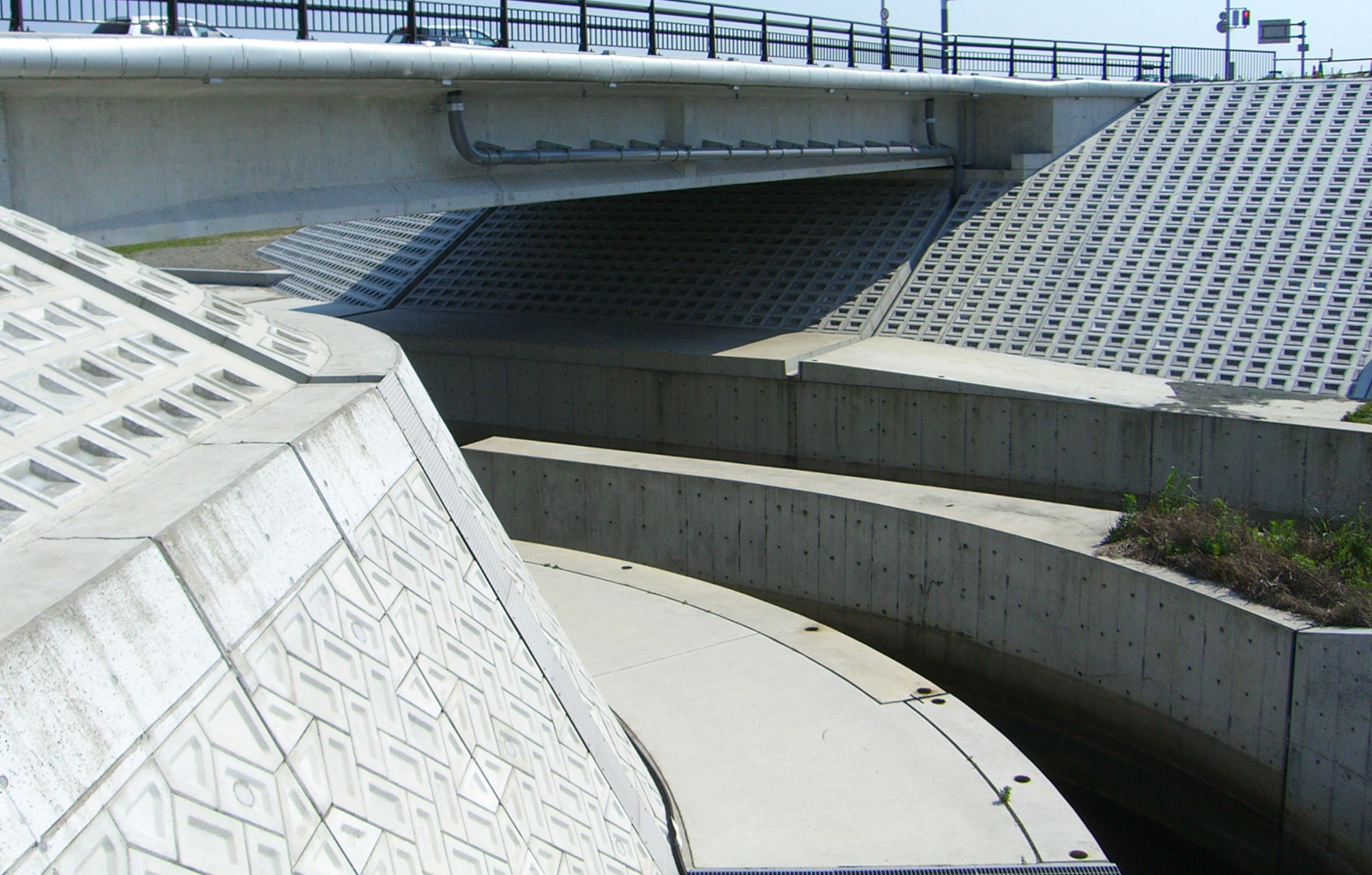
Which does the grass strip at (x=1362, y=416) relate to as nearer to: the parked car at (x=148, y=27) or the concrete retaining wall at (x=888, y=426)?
the concrete retaining wall at (x=888, y=426)

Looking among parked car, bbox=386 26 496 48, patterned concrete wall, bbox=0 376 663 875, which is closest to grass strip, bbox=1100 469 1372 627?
patterned concrete wall, bbox=0 376 663 875

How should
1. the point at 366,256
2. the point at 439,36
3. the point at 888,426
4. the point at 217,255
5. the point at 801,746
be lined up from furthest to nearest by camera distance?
1. the point at 217,255
2. the point at 366,256
3. the point at 888,426
4. the point at 439,36
5. the point at 801,746

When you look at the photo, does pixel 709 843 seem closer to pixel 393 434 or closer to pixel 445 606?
pixel 445 606

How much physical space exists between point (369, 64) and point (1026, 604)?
812 cm

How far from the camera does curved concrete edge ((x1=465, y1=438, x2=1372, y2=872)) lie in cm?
936

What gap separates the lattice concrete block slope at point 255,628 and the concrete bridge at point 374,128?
3490 mm

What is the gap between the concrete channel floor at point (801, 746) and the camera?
7066mm

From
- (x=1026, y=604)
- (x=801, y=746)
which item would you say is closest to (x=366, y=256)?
(x=1026, y=604)

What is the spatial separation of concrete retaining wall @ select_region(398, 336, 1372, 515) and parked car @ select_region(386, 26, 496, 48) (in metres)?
5.65

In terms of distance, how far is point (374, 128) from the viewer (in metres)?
13.8

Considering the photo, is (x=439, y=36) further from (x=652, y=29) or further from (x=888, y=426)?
(x=888, y=426)

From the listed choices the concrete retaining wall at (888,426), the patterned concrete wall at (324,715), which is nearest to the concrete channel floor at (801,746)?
the patterned concrete wall at (324,715)

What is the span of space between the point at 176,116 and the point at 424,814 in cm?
901

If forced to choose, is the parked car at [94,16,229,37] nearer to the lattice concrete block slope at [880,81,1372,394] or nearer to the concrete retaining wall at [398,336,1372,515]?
the concrete retaining wall at [398,336,1372,515]
